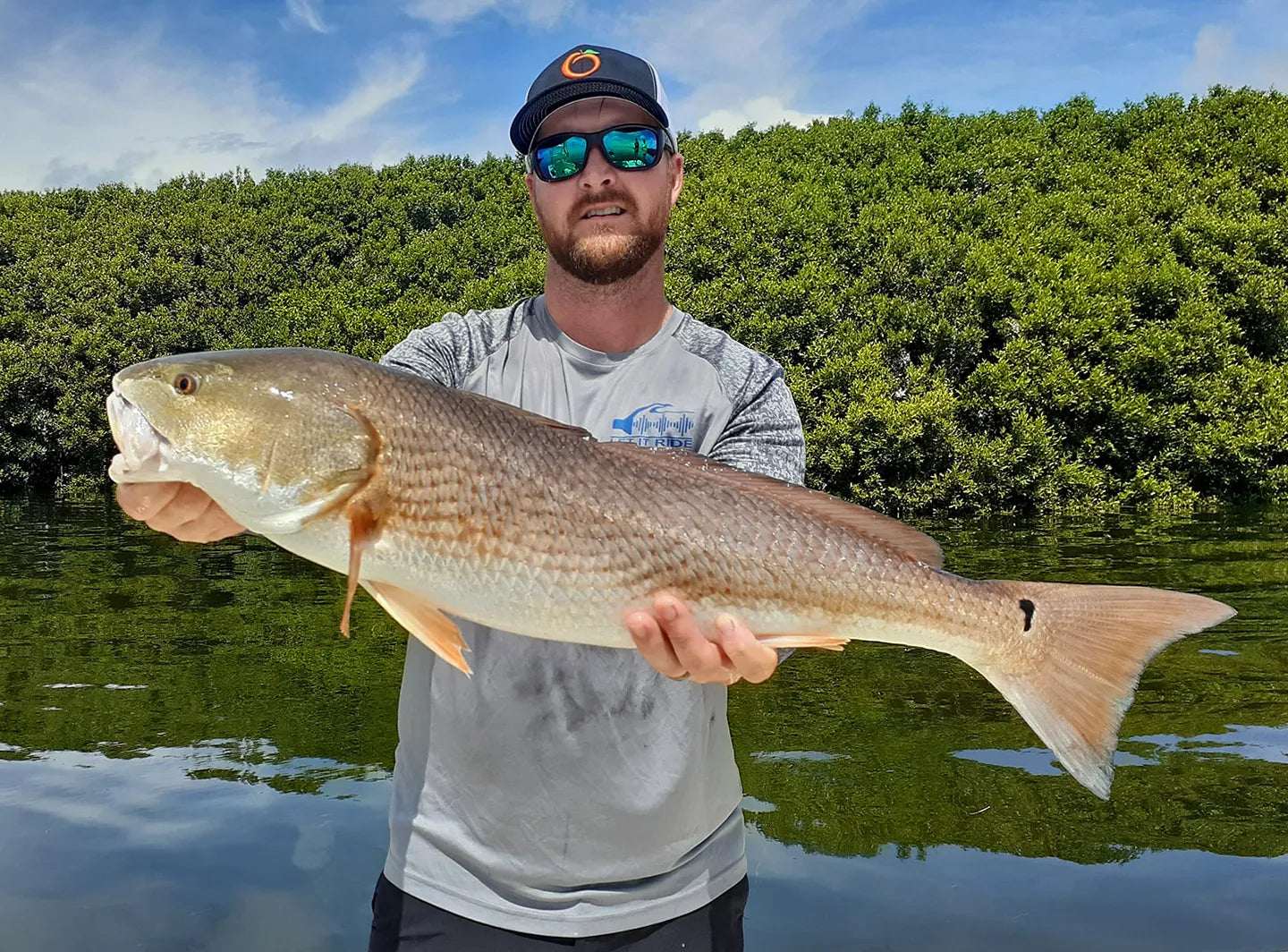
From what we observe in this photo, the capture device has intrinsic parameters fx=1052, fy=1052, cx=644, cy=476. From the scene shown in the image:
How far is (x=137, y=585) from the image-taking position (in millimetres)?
13781

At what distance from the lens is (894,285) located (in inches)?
907

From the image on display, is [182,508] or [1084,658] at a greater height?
[182,508]

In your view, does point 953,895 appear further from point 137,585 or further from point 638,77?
point 137,585

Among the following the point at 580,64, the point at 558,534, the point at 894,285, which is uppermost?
the point at 894,285

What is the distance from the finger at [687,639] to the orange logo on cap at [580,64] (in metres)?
1.57

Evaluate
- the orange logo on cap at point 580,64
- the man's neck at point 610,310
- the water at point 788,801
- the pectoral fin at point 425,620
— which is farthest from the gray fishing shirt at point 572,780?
the water at point 788,801

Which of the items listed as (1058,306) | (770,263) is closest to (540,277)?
(770,263)

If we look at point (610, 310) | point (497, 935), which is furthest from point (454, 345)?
point (497, 935)

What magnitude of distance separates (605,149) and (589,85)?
192 mm

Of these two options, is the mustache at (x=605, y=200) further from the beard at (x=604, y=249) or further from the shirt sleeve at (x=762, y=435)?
the shirt sleeve at (x=762, y=435)

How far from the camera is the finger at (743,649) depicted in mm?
2389

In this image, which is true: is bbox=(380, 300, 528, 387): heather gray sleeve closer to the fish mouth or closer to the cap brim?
the cap brim

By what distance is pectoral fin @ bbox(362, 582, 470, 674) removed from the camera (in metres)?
2.36

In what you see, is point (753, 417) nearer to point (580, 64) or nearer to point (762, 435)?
point (762, 435)
